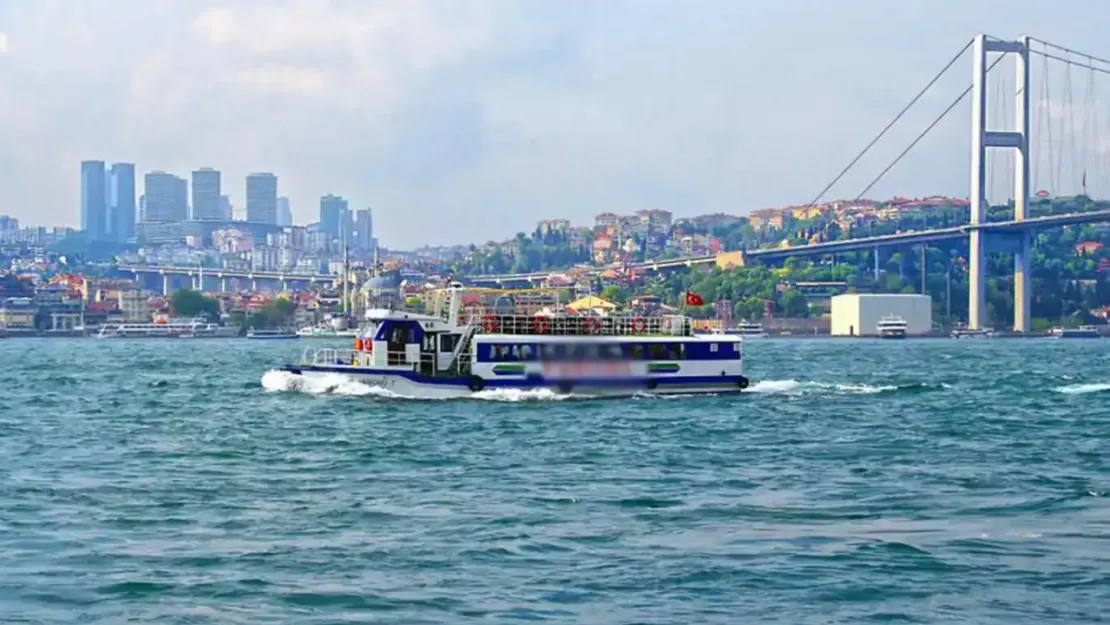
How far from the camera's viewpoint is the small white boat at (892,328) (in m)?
122

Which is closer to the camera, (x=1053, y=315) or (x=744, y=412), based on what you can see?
(x=744, y=412)

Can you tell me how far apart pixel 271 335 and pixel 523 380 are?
111m

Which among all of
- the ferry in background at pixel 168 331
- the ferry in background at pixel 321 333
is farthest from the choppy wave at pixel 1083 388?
the ferry in background at pixel 168 331

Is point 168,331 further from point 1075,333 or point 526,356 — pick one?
point 526,356

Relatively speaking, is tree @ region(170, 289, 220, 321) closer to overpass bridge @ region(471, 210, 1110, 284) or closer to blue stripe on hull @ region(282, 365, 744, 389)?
overpass bridge @ region(471, 210, 1110, 284)

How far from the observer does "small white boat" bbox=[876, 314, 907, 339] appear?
122 metres

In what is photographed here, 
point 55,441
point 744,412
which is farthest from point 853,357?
point 55,441

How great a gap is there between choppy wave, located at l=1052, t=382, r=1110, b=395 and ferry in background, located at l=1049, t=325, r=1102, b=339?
84.0m

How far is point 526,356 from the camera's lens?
34.1 metres

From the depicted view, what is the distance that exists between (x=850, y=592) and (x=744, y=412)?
58.6 ft

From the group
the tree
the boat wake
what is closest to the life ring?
the boat wake

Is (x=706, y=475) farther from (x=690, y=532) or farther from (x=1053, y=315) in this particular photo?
(x=1053, y=315)

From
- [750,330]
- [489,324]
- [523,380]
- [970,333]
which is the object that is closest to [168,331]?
[750,330]

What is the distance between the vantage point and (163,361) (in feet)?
230
